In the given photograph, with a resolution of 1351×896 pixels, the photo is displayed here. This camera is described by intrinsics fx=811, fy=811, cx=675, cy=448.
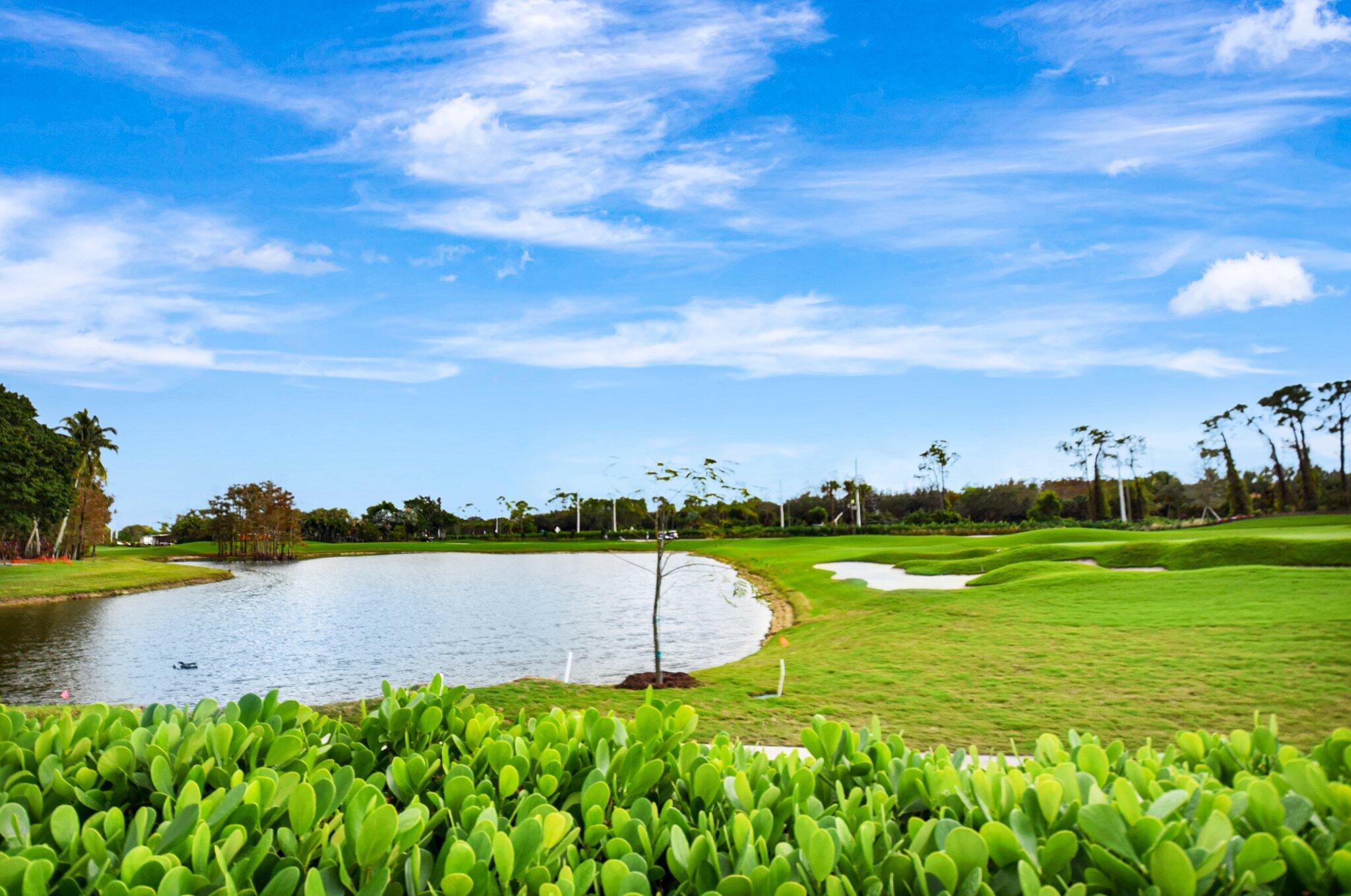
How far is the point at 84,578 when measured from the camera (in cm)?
3541

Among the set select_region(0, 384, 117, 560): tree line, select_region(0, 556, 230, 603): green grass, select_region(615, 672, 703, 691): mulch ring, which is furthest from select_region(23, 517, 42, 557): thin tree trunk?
select_region(615, 672, 703, 691): mulch ring

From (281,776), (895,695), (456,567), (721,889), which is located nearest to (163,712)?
(281,776)

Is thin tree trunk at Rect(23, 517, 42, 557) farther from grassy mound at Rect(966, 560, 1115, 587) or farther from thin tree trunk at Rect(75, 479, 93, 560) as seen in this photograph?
grassy mound at Rect(966, 560, 1115, 587)

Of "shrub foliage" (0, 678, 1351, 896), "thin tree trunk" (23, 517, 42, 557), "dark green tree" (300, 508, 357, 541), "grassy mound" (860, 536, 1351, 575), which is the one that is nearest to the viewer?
"shrub foliage" (0, 678, 1351, 896)

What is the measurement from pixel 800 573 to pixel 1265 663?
63.5ft

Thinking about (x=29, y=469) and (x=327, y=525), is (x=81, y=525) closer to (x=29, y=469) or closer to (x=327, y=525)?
(x=29, y=469)

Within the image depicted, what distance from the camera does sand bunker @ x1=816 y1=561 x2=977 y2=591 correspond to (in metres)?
22.5

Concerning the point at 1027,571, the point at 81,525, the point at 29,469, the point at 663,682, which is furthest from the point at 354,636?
the point at 81,525

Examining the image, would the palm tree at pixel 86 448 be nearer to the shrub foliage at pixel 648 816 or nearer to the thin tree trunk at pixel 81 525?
the thin tree trunk at pixel 81 525

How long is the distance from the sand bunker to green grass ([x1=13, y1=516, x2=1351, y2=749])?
131 centimetres

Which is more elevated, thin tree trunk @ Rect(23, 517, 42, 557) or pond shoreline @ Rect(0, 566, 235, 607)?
thin tree trunk @ Rect(23, 517, 42, 557)

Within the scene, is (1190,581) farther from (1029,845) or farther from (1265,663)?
(1029,845)

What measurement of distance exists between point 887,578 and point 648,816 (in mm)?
24778

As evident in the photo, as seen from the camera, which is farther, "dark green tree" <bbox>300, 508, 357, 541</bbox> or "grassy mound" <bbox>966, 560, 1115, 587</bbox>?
"dark green tree" <bbox>300, 508, 357, 541</bbox>
